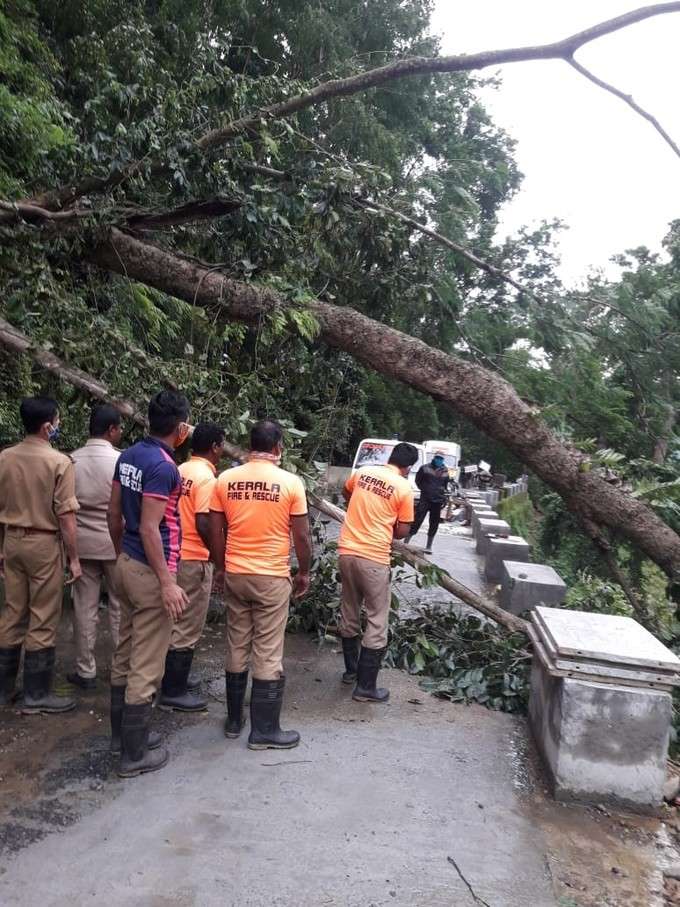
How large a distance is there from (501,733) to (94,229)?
203 inches

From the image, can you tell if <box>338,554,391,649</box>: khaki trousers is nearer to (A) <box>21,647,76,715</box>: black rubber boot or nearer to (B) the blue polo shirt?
(B) the blue polo shirt

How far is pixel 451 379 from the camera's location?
591 cm

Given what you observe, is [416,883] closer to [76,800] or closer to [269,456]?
[76,800]

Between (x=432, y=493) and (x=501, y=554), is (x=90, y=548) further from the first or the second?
(x=432, y=493)

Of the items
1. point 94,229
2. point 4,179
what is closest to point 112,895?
point 94,229

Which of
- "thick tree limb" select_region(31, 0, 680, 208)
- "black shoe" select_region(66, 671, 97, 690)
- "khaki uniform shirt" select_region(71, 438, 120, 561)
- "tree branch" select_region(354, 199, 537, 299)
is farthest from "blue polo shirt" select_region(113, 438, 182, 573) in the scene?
"tree branch" select_region(354, 199, 537, 299)

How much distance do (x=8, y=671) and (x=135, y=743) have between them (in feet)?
4.04

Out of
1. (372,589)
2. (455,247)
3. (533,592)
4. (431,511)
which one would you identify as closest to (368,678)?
(372,589)

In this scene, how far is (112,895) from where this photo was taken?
8.85ft

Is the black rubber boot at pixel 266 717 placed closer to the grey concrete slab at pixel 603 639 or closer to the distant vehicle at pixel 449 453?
the grey concrete slab at pixel 603 639

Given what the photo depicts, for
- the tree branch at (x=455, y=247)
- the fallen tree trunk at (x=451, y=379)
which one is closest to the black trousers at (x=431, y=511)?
the tree branch at (x=455, y=247)

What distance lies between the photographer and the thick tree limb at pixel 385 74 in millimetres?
4125

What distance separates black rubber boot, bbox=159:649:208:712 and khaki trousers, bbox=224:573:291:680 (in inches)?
21.0

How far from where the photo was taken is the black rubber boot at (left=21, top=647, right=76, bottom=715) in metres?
4.27
